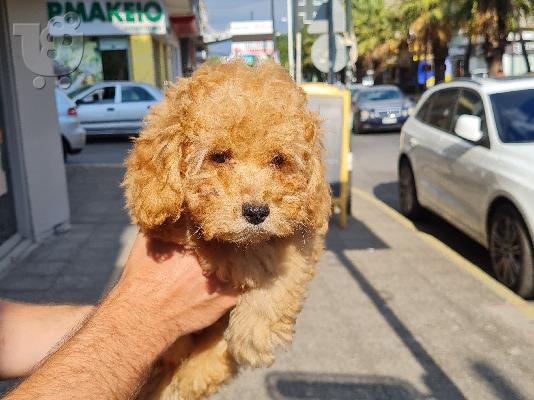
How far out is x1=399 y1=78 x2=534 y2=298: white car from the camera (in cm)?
538

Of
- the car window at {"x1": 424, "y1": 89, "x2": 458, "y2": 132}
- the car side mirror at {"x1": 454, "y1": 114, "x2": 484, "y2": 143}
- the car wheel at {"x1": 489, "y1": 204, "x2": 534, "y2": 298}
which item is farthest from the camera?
the car window at {"x1": 424, "y1": 89, "x2": 458, "y2": 132}

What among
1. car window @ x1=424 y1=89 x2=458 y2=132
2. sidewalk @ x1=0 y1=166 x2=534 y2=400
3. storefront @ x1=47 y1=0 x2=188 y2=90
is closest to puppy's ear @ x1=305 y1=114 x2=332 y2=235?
sidewalk @ x1=0 y1=166 x2=534 y2=400

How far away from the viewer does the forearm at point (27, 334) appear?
222 cm

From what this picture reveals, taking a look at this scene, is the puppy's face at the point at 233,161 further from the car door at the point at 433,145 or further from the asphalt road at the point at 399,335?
the car door at the point at 433,145

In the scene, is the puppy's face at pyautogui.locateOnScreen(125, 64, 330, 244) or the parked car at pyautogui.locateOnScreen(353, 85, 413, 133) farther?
the parked car at pyautogui.locateOnScreen(353, 85, 413, 133)

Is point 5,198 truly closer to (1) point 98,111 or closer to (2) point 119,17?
(1) point 98,111

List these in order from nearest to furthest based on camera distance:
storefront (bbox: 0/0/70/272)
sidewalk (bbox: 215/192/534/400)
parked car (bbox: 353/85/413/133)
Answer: sidewalk (bbox: 215/192/534/400), storefront (bbox: 0/0/70/272), parked car (bbox: 353/85/413/133)

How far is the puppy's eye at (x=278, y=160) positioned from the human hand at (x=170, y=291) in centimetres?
43

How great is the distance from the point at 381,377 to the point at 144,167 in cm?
257

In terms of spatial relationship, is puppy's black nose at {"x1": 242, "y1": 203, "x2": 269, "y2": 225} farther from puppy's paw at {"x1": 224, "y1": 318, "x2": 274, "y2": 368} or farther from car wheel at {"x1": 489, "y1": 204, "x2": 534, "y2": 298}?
car wheel at {"x1": 489, "y1": 204, "x2": 534, "y2": 298}

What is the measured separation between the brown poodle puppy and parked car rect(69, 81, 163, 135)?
16.5 m

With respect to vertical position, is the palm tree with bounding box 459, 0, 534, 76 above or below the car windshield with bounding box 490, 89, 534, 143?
above

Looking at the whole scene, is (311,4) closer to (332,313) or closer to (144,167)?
(332,313)

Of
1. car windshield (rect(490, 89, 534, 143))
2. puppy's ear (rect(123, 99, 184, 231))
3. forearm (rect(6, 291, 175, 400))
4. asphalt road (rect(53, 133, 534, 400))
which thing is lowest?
asphalt road (rect(53, 133, 534, 400))
